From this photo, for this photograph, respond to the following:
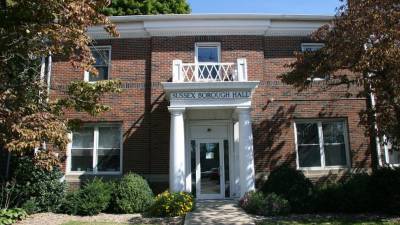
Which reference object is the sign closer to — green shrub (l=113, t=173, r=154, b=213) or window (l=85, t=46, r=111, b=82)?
green shrub (l=113, t=173, r=154, b=213)

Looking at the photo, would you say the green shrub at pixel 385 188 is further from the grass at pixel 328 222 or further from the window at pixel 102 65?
the window at pixel 102 65

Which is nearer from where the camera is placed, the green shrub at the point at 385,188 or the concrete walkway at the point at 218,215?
the concrete walkway at the point at 218,215

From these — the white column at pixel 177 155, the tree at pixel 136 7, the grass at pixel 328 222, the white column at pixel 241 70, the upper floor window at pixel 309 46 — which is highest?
the tree at pixel 136 7

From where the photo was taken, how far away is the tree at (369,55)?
38.2ft

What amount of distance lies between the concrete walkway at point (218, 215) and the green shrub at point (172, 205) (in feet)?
1.03

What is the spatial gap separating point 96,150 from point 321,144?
9.20 meters

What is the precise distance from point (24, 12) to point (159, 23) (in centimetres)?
737

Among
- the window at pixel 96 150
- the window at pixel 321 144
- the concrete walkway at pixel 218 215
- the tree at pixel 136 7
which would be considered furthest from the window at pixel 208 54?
the tree at pixel 136 7

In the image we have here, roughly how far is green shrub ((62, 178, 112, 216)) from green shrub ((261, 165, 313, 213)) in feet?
18.2

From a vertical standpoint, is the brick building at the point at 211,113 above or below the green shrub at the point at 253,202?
above

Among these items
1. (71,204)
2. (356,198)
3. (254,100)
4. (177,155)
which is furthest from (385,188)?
(71,204)

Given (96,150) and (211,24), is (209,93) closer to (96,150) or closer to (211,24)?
(211,24)

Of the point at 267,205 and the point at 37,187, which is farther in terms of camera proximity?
the point at 37,187

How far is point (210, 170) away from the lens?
17.0 m
